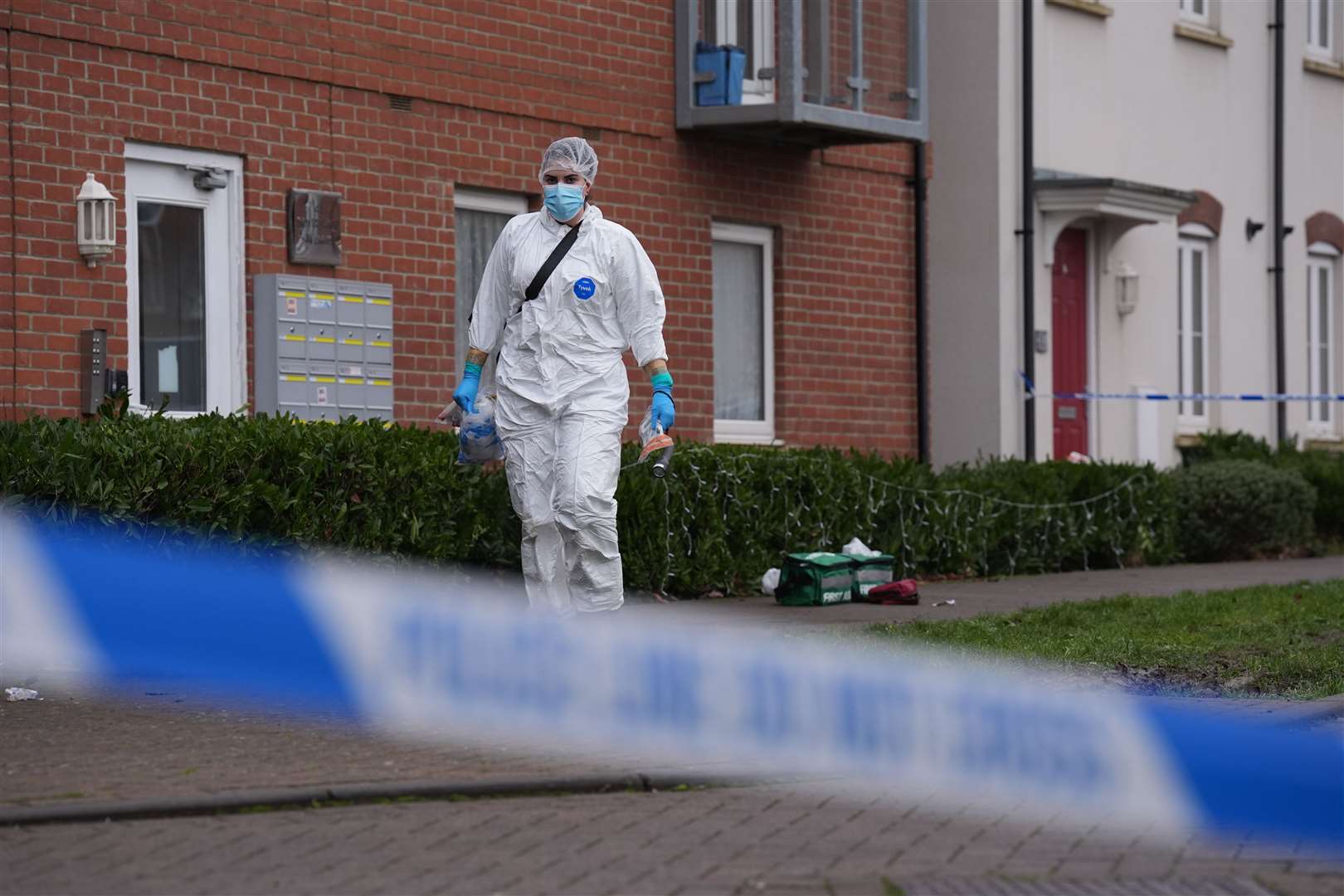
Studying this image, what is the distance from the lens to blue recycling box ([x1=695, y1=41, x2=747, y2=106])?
14.9 metres

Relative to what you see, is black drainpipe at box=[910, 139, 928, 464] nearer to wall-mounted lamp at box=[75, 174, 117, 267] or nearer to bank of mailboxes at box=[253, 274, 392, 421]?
bank of mailboxes at box=[253, 274, 392, 421]

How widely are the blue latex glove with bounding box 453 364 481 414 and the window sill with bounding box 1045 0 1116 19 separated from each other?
10.1 meters

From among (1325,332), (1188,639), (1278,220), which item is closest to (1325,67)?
(1278,220)

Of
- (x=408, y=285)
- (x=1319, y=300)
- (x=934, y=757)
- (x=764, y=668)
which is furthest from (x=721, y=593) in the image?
(x=1319, y=300)

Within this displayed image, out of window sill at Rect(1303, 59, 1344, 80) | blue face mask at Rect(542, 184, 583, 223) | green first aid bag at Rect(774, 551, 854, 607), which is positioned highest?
window sill at Rect(1303, 59, 1344, 80)

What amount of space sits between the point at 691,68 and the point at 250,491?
19.9ft

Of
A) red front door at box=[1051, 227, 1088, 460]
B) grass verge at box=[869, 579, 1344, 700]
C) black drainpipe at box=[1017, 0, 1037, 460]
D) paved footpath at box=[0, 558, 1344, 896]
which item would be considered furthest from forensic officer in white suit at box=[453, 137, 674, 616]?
red front door at box=[1051, 227, 1088, 460]

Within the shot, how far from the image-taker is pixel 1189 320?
20.8m

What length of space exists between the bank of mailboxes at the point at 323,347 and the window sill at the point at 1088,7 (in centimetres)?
781

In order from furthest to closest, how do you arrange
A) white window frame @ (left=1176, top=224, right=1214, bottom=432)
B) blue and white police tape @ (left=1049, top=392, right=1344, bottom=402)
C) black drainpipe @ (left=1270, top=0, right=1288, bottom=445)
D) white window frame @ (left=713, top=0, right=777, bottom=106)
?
black drainpipe @ (left=1270, top=0, right=1288, bottom=445)
white window frame @ (left=1176, top=224, right=1214, bottom=432)
blue and white police tape @ (left=1049, top=392, right=1344, bottom=402)
white window frame @ (left=713, top=0, right=777, bottom=106)

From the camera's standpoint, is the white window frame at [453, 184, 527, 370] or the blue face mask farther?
the white window frame at [453, 184, 527, 370]

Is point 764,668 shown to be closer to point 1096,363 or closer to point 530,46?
point 530,46

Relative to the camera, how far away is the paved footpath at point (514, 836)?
5215mm

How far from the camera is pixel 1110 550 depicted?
1645cm
